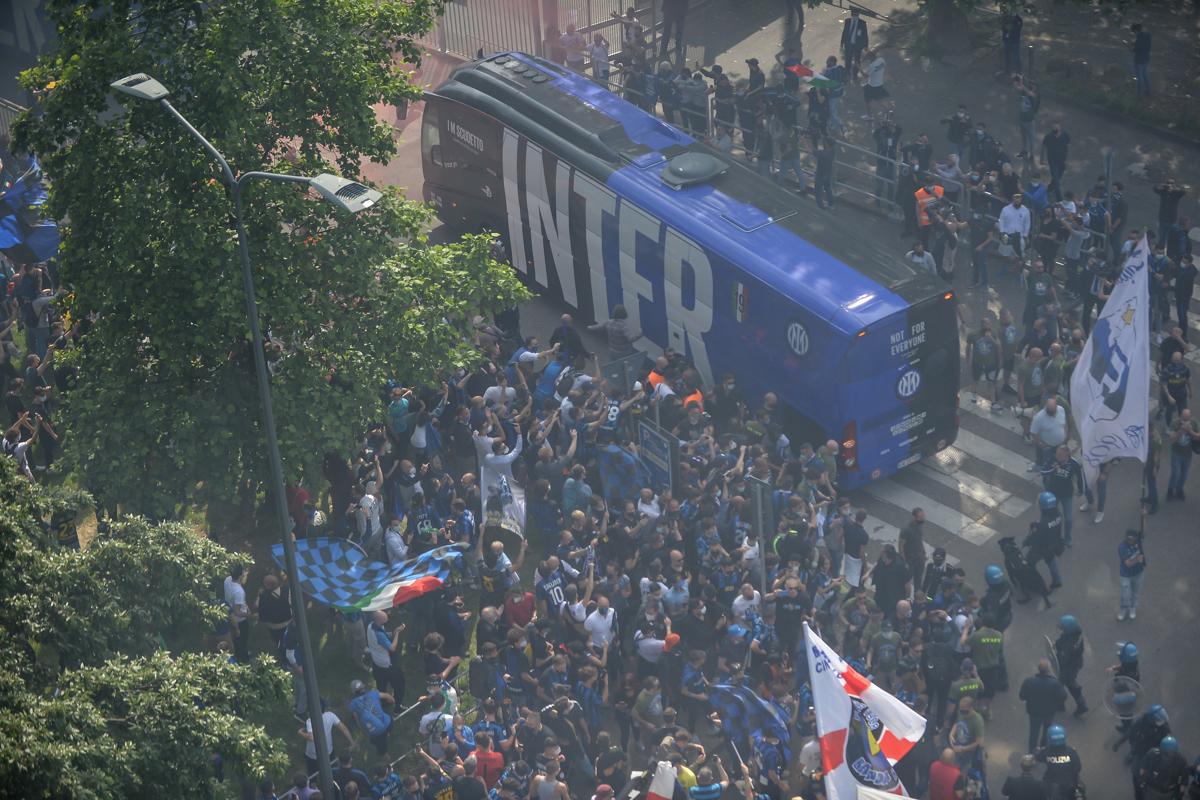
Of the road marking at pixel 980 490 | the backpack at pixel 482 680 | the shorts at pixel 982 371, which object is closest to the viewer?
the backpack at pixel 482 680

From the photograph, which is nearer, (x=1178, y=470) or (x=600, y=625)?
(x=600, y=625)

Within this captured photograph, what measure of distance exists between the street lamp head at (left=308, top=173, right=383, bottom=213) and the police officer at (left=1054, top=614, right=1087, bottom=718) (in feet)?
30.2

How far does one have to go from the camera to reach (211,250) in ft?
58.0

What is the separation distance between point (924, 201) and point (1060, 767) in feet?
39.9

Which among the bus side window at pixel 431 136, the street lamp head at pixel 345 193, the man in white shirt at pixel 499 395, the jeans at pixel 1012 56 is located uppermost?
the street lamp head at pixel 345 193

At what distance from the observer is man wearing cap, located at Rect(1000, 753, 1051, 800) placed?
15625mm

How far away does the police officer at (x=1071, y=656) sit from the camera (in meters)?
17.5

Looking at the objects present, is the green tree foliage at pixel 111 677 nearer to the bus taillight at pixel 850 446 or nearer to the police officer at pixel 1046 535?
the bus taillight at pixel 850 446

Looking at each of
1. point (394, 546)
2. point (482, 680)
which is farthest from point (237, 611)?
point (482, 680)

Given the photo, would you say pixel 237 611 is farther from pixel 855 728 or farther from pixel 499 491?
pixel 855 728

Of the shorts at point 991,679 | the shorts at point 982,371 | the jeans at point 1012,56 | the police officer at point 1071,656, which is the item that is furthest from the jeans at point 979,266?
the shorts at point 991,679

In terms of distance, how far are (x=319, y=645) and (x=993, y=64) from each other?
19949 millimetres

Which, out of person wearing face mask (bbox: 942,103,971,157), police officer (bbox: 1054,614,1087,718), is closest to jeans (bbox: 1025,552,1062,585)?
police officer (bbox: 1054,614,1087,718)

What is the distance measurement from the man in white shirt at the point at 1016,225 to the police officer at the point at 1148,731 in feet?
35.1
